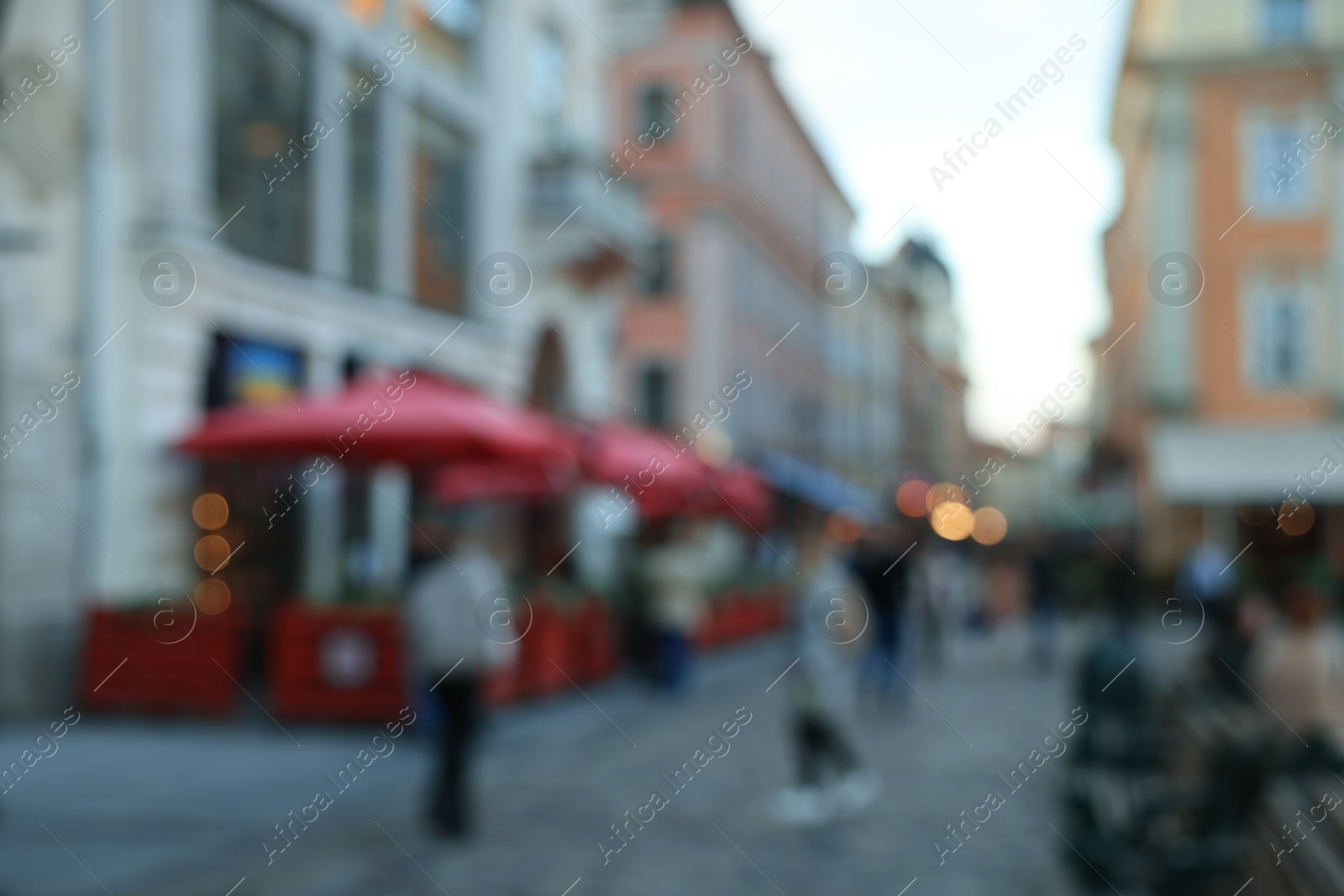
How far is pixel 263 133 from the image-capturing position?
16234 mm

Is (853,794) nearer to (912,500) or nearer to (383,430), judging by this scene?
(383,430)

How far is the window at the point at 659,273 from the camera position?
38.6m

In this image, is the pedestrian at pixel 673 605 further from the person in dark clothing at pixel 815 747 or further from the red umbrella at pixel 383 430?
the person in dark clothing at pixel 815 747

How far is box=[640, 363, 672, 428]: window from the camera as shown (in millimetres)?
38344

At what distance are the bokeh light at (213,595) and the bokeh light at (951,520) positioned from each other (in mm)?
22384

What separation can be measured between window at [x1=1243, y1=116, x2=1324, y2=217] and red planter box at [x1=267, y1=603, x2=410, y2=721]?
89.9 feet

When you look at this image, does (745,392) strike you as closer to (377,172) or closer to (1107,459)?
(1107,459)

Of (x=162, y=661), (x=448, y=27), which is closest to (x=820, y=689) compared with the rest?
(x=162, y=661)

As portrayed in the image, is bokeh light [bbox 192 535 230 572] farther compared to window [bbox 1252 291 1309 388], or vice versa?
window [bbox 1252 291 1309 388]

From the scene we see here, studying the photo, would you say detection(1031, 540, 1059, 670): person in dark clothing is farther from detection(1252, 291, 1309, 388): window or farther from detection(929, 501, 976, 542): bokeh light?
detection(1252, 291, 1309, 388): window

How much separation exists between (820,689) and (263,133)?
10.3m

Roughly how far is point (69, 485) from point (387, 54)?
8.38 metres

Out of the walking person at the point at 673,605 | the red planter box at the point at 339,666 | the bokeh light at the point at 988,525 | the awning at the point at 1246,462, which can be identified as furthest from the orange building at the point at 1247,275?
the red planter box at the point at 339,666

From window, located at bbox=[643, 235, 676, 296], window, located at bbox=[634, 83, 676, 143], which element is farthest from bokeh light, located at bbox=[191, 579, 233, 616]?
window, located at bbox=[634, 83, 676, 143]
